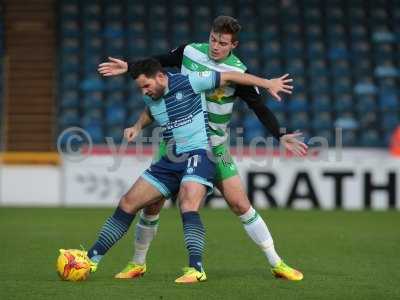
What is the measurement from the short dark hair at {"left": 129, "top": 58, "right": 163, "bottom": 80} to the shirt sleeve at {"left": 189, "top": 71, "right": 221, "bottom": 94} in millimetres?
291

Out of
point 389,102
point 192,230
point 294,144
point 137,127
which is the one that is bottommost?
point 192,230

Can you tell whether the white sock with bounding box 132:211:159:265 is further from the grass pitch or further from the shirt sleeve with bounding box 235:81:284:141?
the shirt sleeve with bounding box 235:81:284:141

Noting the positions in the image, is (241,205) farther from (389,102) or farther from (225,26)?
(389,102)

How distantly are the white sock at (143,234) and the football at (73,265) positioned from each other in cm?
51

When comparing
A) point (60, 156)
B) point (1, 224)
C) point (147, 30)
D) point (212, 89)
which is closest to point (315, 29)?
point (147, 30)

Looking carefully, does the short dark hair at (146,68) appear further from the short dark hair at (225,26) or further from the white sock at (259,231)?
the white sock at (259,231)

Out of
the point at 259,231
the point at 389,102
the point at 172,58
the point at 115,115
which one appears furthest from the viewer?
the point at 389,102

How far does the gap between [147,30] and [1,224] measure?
7.90m

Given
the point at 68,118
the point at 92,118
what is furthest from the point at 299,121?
the point at 68,118

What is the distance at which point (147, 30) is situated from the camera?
63.8 ft

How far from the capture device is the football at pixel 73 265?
6.87 metres

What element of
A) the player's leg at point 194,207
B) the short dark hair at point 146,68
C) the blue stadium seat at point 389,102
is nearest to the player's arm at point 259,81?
the short dark hair at point 146,68

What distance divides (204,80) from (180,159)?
0.58 metres

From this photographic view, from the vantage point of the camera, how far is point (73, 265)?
6879mm
